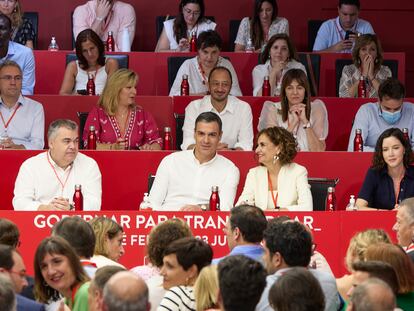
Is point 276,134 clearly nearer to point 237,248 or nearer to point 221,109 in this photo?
point 221,109

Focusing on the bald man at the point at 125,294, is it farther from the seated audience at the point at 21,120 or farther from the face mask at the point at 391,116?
the face mask at the point at 391,116

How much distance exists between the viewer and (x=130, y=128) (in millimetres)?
10992

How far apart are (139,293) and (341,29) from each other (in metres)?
9.34

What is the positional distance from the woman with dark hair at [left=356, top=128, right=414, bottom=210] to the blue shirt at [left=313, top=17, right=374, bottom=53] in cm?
430

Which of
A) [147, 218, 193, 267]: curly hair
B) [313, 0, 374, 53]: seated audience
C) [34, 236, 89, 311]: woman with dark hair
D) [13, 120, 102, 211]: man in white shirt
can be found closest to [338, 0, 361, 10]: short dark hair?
[313, 0, 374, 53]: seated audience

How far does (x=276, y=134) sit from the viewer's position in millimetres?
9781

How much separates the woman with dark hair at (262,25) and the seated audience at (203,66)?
1.14 meters

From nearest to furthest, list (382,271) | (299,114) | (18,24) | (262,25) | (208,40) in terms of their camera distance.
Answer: (382,271), (299,114), (208,40), (18,24), (262,25)

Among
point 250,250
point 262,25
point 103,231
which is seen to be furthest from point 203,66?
point 250,250

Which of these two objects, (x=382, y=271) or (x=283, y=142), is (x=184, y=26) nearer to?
(x=283, y=142)

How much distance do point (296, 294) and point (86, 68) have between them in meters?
7.27

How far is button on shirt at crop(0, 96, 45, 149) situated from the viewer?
11.2 meters

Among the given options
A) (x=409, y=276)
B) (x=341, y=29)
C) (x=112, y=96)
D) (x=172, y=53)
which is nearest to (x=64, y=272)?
(x=409, y=276)

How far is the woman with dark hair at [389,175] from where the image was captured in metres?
9.85
